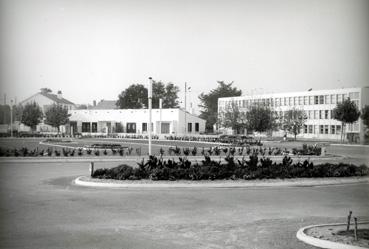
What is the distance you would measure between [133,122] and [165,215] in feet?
214

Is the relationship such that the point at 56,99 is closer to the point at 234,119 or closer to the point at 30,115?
the point at 30,115

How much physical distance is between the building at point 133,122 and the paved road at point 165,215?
178 ft

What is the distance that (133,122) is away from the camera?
7512 cm

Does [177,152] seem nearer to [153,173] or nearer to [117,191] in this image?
[153,173]

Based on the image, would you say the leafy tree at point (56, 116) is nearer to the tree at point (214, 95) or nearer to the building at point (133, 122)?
the building at point (133, 122)

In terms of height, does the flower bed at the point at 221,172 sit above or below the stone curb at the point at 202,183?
above

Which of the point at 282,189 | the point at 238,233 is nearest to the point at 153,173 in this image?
the point at 282,189

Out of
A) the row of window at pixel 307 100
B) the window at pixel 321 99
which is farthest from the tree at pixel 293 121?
the window at pixel 321 99

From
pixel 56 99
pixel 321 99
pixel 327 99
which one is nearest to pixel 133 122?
pixel 56 99

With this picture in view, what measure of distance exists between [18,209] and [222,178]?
7.35 meters

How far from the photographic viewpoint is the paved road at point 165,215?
321 inches

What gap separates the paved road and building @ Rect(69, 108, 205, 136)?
54.4 metres

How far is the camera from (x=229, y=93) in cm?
12519

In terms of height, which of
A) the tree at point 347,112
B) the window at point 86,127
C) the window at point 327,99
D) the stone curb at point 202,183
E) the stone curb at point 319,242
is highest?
the window at point 327,99
